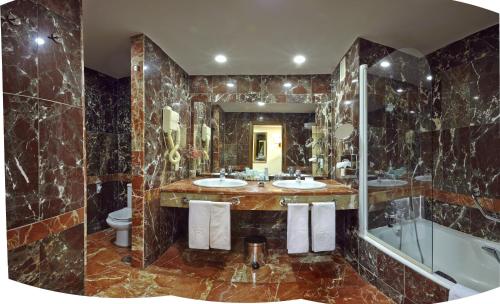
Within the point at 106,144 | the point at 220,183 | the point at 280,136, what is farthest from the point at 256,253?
the point at 106,144

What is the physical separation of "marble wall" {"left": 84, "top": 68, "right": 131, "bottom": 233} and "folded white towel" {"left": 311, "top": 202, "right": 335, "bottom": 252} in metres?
2.38

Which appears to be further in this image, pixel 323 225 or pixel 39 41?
pixel 323 225

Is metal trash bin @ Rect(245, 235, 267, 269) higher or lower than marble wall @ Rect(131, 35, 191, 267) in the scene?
lower

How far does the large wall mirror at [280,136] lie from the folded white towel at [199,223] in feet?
2.47

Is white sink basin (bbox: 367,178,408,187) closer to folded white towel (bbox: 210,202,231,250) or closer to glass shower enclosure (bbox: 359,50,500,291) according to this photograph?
glass shower enclosure (bbox: 359,50,500,291)

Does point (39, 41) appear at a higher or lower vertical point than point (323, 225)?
higher

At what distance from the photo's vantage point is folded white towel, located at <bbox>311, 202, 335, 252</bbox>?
1.77 m

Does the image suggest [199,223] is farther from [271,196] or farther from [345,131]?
[345,131]

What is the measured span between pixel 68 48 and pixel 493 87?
9.15 feet

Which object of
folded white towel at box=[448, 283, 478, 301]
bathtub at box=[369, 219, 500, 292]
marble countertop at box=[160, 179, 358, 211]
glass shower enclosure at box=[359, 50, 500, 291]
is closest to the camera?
folded white towel at box=[448, 283, 478, 301]

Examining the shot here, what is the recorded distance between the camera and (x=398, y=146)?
5.64 feet

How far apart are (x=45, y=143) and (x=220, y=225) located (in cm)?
125

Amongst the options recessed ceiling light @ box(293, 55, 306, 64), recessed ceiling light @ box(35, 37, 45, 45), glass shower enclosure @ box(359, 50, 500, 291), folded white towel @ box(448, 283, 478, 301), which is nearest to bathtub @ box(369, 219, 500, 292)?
glass shower enclosure @ box(359, 50, 500, 291)

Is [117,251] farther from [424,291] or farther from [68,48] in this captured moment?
[424,291]
